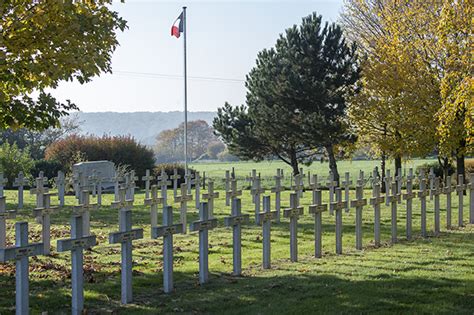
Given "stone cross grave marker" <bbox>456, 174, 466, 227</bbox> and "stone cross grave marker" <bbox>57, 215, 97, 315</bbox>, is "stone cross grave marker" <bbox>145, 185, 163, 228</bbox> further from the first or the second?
"stone cross grave marker" <bbox>57, 215, 97, 315</bbox>

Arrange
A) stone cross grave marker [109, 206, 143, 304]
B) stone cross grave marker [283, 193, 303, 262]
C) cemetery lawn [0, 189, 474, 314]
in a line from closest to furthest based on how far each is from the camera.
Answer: cemetery lawn [0, 189, 474, 314] < stone cross grave marker [109, 206, 143, 304] < stone cross grave marker [283, 193, 303, 262]

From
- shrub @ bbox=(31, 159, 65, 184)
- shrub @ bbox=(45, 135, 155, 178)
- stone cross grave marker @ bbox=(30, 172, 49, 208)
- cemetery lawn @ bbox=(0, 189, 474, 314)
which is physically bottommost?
cemetery lawn @ bbox=(0, 189, 474, 314)

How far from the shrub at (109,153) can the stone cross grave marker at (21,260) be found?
127ft

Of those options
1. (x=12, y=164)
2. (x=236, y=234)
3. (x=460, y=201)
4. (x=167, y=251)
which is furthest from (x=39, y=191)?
(x=12, y=164)

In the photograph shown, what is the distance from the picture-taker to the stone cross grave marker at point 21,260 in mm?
7480

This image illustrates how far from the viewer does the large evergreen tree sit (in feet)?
112

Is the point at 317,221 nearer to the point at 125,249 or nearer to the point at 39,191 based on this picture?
the point at 125,249

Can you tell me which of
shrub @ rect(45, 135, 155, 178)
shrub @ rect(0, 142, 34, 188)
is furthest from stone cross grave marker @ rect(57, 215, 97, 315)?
shrub @ rect(45, 135, 155, 178)

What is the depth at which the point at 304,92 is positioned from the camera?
3481 cm

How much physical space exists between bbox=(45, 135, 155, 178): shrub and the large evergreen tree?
1041cm

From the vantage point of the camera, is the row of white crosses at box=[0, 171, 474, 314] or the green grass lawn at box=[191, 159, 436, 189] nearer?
the row of white crosses at box=[0, 171, 474, 314]

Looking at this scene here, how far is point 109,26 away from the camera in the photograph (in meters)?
12.2

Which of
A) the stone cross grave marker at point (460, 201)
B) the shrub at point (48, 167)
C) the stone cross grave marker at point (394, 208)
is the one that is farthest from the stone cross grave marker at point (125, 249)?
the shrub at point (48, 167)

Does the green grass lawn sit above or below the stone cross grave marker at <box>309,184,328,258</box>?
above
